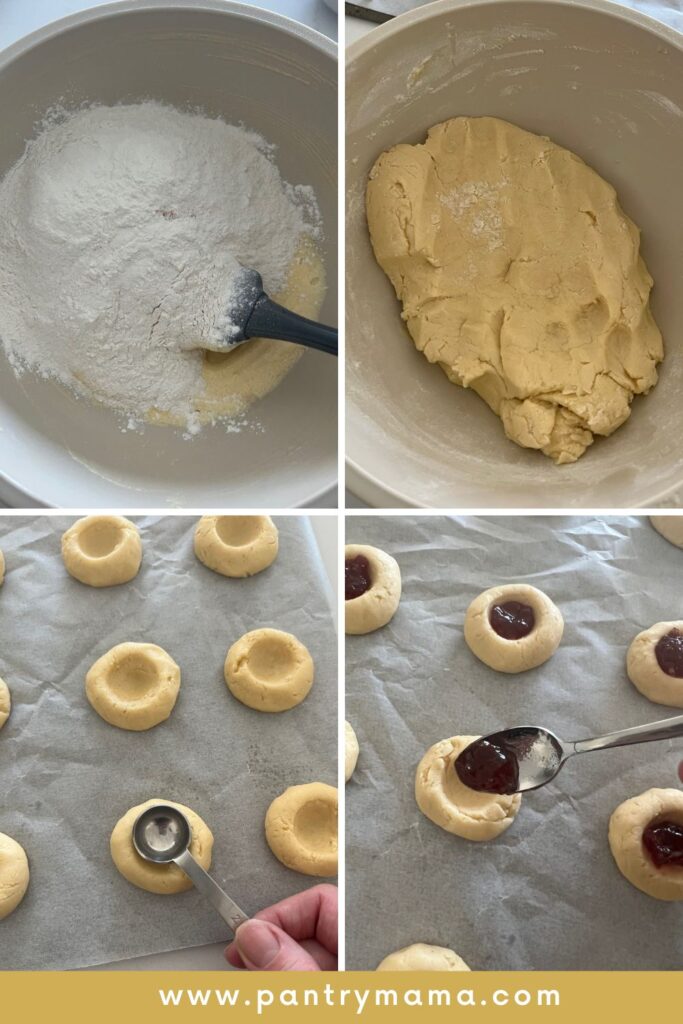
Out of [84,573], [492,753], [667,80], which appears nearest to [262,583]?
[84,573]

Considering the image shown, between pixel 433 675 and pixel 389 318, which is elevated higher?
pixel 389 318

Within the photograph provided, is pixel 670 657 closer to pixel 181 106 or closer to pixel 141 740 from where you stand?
pixel 141 740

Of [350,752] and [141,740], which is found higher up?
[350,752]

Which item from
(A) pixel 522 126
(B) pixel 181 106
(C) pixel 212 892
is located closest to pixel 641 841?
(C) pixel 212 892

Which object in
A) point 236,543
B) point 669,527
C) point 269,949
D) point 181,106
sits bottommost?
point 269,949

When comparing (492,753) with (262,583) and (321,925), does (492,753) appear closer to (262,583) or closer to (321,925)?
(321,925)

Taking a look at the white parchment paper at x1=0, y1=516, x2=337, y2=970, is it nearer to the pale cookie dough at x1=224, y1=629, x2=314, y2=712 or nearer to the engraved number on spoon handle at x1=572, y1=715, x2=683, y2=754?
the pale cookie dough at x1=224, y1=629, x2=314, y2=712

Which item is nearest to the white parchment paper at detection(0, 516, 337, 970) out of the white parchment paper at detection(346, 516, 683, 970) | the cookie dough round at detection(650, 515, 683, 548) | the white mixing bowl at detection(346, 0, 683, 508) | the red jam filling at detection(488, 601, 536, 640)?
the white parchment paper at detection(346, 516, 683, 970)
